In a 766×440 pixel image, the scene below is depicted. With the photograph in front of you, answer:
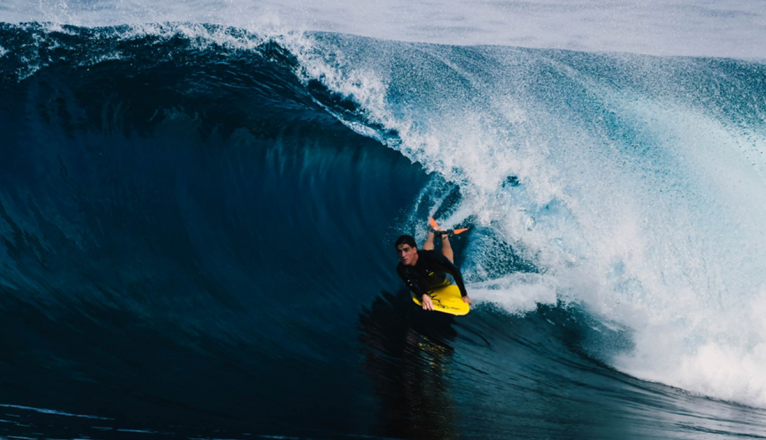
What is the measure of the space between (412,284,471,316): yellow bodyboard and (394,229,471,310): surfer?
2.4 inches

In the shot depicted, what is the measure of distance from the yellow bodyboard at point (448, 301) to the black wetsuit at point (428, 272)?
80 millimetres

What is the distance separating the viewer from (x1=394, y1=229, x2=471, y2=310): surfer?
520 centimetres

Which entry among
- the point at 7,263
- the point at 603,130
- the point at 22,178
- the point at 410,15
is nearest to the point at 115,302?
the point at 7,263

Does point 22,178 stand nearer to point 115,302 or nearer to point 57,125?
point 57,125

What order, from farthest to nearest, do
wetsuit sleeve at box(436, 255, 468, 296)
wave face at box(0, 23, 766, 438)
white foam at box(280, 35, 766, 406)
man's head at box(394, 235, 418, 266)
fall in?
white foam at box(280, 35, 766, 406) < wetsuit sleeve at box(436, 255, 468, 296) < man's head at box(394, 235, 418, 266) < wave face at box(0, 23, 766, 438)

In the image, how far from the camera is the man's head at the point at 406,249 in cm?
514

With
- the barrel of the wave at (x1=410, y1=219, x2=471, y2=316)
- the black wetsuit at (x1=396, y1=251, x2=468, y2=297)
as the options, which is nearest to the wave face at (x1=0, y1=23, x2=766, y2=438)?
the barrel of the wave at (x1=410, y1=219, x2=471, y2=316)

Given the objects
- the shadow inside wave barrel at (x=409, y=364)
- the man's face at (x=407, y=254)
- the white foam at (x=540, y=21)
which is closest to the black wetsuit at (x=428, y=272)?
the man's face at (x=407, y=254)

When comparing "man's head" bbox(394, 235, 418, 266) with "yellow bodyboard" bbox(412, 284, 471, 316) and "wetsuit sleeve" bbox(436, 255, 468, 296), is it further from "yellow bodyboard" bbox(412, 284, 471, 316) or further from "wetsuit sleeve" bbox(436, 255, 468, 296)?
"yellow bodyboard" bbox(412, 284, 471, 316)

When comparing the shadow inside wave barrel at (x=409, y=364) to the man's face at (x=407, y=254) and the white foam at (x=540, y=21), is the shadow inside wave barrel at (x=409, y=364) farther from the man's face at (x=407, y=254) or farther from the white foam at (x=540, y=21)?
the white foam at (x=540, y=21)

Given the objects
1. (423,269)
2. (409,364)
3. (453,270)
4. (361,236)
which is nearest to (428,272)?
(423,269)

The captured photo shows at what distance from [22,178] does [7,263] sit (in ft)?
4.26

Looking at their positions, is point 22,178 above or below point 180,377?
above

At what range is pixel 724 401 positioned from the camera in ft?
17.7
